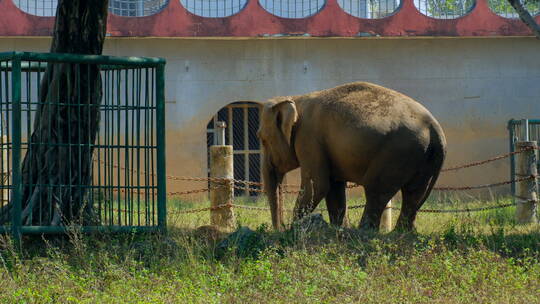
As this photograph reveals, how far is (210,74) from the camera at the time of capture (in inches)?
759

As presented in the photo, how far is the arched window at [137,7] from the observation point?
18531mm

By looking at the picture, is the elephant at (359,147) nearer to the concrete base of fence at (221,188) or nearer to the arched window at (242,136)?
the concrete base of fence at (221,188)

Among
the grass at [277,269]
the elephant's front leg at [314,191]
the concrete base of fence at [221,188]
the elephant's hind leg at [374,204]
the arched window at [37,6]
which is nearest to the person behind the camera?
the grass at [277,269]

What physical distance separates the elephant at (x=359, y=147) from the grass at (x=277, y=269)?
154 cm

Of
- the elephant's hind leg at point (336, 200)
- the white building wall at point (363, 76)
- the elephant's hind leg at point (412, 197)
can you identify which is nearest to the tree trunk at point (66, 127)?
the elephant's hind leg at point (336, 200)

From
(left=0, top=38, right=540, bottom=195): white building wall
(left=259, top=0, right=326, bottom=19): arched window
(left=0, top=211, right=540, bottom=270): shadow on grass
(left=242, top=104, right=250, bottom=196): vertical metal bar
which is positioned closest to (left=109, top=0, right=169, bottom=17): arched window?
(left=0, top=38, right=540, bottom=195): white building wall

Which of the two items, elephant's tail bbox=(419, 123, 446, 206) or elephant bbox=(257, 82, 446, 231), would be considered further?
elephant's tail bbox=(419, 123, 446, 206)

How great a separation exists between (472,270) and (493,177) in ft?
41.4

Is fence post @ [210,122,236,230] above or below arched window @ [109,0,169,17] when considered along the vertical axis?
below

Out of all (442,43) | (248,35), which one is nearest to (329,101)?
(248,35)

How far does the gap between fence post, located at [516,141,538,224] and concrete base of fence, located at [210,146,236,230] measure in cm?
447

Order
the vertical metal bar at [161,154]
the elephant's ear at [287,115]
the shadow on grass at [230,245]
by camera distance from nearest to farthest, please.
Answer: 1. the shadow on grass at [230,245]
2. the vertical metal bar at [161,154]
3. the elephant's ear at [287,115]

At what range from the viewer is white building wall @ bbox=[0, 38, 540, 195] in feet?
63.0

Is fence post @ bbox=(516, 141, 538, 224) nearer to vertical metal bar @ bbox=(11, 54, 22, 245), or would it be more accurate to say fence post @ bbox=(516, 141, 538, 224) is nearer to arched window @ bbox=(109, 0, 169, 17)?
vertical metal bar @ bbox=(11, 54, 22, 245)
